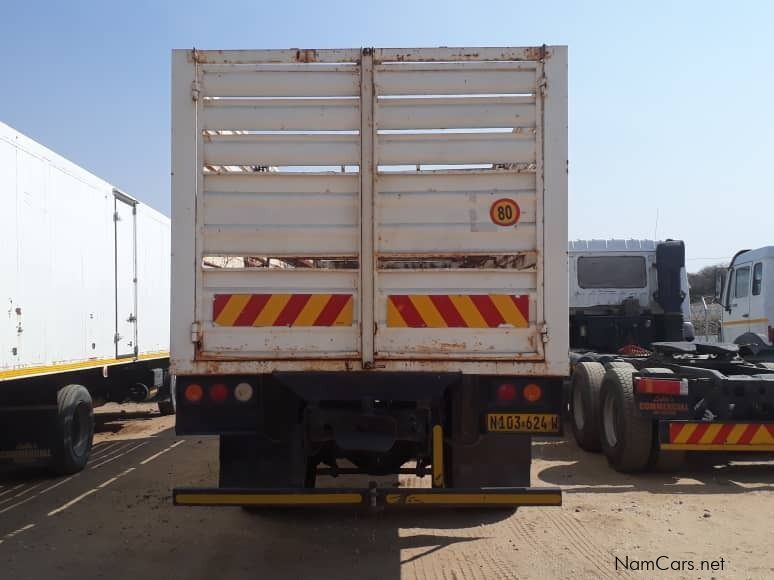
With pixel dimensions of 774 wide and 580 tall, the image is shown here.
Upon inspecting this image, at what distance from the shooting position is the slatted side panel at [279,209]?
4.77 m

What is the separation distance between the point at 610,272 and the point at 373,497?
8.36m

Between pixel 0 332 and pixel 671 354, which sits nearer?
pixel 0 332

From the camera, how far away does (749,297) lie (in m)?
12.2

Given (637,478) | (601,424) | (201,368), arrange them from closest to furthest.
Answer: (201,368), (637,478), (601,424)

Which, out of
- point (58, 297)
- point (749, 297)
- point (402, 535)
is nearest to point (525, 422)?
point (402, 535)

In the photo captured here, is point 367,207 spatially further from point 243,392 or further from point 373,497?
point 373,497

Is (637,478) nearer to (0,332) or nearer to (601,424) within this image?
(601,424)

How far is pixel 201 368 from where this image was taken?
475 centimetres

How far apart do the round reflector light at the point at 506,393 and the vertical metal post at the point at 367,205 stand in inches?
33.3

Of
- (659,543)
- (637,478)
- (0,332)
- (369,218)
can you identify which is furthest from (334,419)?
(637,478)

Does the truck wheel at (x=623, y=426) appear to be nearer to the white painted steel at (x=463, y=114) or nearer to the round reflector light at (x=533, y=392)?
the round reflector light at (x=533, y=392)

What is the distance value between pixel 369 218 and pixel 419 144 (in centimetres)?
57

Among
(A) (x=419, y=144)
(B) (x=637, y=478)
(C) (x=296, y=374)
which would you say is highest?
(A) (x=419, y=144)

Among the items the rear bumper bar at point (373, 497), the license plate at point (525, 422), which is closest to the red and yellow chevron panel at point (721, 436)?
the license plate at point (525, 422)
